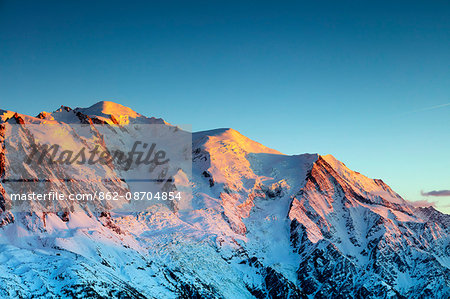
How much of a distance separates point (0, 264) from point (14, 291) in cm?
1512

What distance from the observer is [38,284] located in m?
199

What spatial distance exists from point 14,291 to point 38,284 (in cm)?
1039

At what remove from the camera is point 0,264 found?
199625 mm

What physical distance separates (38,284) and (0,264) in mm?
16782

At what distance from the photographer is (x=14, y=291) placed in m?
191

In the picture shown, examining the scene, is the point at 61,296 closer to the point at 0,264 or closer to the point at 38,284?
the point at 38,284

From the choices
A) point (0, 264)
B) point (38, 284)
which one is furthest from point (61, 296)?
point (0, 264)

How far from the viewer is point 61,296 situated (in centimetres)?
19938

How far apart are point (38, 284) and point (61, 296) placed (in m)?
10.1

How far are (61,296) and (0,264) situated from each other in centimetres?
2683

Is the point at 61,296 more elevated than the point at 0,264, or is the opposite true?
the point at 0,264
